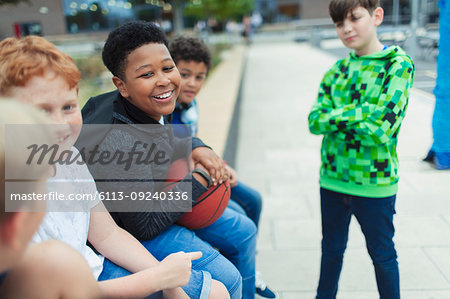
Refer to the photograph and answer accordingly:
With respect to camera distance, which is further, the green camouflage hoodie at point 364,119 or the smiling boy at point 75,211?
the green camouflage hoodie at point 364,119

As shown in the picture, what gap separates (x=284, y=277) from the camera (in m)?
3.17

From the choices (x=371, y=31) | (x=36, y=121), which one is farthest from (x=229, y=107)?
(x=36, y=121)

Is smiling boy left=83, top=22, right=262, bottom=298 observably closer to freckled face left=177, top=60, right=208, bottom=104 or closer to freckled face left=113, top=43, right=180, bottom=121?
freckled face left=113, top=43, right=180, bottom=121

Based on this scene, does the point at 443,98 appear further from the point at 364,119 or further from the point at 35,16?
the point at 35,16

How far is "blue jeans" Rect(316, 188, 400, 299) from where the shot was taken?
87.4 inches

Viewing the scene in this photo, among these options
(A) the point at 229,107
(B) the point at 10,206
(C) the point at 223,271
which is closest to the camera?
(B) the point at 10,206

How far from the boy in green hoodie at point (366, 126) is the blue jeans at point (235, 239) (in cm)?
53

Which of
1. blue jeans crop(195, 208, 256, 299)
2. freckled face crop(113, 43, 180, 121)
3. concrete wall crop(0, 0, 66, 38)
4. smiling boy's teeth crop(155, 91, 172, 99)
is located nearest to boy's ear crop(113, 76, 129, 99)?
freckled face crop(113, 43, 180, 121)

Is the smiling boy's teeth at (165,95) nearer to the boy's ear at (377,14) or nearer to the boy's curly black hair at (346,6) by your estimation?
the boy's curly black hair at (346,6)

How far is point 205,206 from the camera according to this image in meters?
2.07

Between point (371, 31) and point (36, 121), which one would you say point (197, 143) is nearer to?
point (371, 31)

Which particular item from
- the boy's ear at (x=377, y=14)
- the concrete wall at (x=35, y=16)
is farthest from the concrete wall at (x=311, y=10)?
the boy's ear at (x=377, y=14)

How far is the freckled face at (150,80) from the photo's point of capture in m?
1.91

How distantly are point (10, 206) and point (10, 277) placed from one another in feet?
0.86
